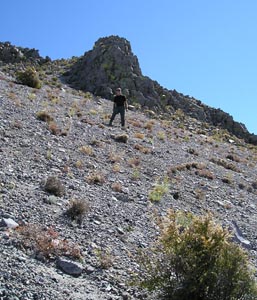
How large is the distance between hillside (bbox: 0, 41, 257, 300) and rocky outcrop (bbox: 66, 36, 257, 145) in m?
20.0

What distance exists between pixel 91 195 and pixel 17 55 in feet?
162

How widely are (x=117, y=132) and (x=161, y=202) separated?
9.99 meters

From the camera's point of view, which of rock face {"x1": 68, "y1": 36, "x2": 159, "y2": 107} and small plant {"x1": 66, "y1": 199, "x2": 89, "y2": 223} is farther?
rock face {"x1": 68, "y1": 36, "x2": 159, "y2": 107}

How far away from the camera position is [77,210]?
412 inches

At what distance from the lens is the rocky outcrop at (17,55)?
187 feet

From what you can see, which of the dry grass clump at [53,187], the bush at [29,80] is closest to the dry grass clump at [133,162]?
the dry grass clump at [53,187]

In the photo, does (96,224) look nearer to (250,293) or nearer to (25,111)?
(250,293)

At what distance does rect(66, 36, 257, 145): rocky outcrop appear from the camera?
47.0m

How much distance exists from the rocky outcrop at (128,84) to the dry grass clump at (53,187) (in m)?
33.0

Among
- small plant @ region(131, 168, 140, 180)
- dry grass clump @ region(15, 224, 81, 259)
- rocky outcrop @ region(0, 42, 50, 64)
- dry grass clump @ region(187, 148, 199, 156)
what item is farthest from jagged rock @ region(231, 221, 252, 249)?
rocky outcrop @ region(0, 42, 50, 64)

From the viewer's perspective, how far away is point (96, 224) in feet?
34.0

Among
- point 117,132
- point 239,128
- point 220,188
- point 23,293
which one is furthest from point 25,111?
point 239,128

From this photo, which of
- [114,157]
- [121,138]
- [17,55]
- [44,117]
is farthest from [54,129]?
[17,55]

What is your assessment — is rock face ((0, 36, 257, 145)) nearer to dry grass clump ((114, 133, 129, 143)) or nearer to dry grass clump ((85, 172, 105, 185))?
dry grass clump ((114, 133, 129, 143))
